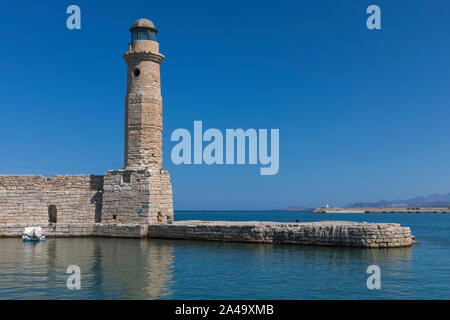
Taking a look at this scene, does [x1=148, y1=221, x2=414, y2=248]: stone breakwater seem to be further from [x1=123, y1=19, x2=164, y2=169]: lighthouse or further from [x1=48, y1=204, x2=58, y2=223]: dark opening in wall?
[x1=48, y1=204, x2=58, y2=223]: dark opening in wall

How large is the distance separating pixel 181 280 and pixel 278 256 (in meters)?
4.48

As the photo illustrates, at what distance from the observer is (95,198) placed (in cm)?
2027

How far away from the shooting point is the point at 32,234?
1772 centimetres

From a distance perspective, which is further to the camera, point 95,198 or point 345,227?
point 95,198

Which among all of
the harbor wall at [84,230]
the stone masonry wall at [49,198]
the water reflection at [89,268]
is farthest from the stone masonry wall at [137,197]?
the water reflection at [89,268]

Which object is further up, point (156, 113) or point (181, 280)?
point (156, 113)

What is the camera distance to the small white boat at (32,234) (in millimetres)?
17609

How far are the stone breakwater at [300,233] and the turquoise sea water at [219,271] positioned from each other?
50 cm

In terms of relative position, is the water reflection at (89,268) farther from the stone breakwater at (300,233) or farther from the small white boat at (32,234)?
the stone breakwater at (300,233)

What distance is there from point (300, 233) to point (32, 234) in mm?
11294

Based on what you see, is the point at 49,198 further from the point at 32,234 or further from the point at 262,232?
the point at 262,232
